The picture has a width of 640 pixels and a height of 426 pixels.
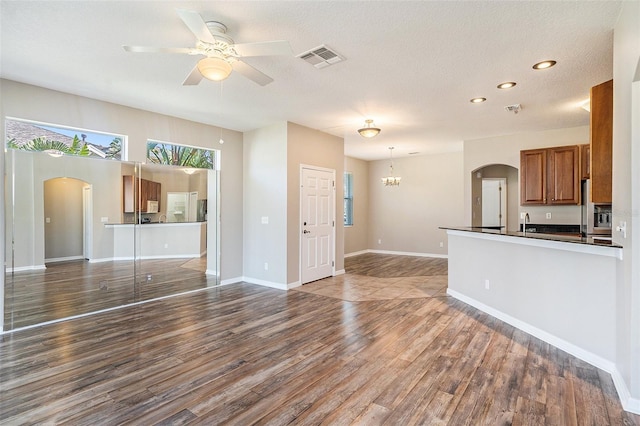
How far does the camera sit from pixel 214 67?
2553 millimetres

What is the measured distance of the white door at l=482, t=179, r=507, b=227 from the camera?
7551 millimetres

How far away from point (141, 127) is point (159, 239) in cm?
174

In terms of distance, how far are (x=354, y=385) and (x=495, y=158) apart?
19.4ft

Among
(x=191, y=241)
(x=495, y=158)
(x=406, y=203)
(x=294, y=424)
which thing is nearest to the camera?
(x=294, y=424)

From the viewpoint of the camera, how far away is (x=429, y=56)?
3.14 meters

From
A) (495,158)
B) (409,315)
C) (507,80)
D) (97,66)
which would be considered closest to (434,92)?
(507,80)

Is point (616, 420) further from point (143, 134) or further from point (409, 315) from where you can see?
point (143, 134)

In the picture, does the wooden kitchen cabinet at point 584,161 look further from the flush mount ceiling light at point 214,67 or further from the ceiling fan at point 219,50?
the flush mount ceiling light at point 214,67

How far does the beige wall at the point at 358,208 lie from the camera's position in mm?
9336

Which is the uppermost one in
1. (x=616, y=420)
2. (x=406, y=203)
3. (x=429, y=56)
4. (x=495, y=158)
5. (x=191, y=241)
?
(x=429, y=56)

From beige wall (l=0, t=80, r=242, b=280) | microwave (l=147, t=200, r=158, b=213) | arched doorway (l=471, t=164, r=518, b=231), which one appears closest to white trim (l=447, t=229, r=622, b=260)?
arched doorway (l=471, t=164, r=518, b=231)

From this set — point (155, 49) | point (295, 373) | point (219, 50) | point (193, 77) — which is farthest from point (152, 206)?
point (295, 373)

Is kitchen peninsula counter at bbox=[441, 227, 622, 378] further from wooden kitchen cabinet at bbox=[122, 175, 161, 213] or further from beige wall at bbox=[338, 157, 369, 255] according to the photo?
beige wall at bbox=[338, 157, 369, 255]

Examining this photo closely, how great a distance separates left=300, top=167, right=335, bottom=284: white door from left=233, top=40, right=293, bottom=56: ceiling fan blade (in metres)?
3.38
